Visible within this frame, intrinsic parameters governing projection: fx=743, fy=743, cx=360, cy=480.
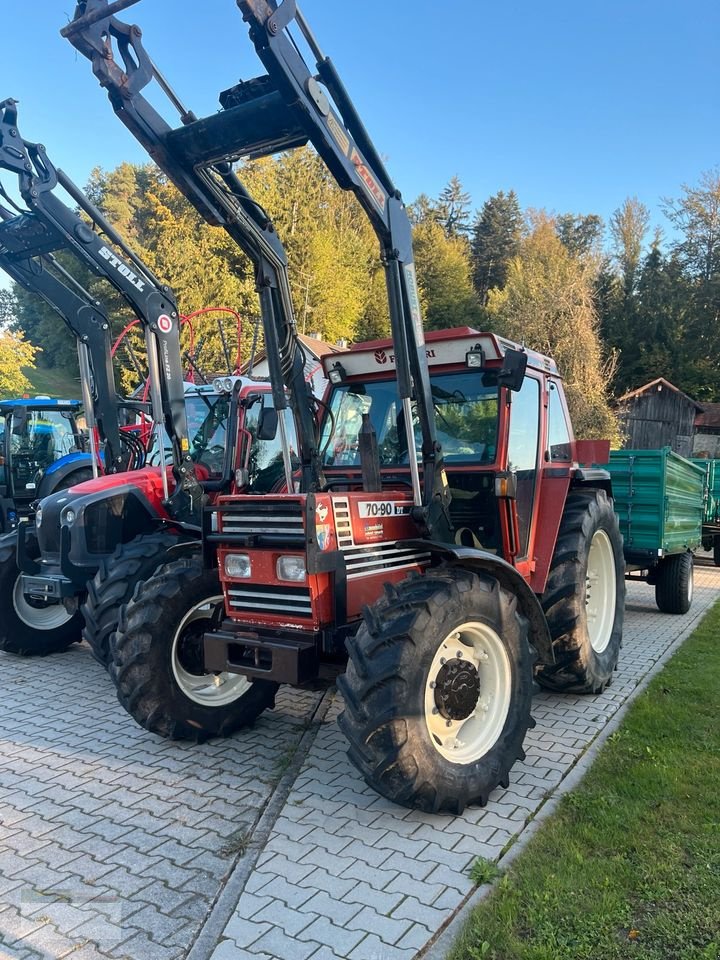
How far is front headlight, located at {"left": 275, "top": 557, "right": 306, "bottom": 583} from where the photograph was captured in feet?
12.5

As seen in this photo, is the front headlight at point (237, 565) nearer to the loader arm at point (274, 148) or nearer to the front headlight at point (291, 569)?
the front headlight at point (291, 569)

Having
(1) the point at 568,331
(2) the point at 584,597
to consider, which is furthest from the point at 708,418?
(2) the point at 584,597

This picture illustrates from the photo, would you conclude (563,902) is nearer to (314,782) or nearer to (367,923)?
(367,923)

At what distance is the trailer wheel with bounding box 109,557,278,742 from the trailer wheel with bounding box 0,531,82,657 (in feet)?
8.28

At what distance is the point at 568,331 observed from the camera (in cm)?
3788

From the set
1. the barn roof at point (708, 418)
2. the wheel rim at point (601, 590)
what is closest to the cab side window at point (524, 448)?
the wheel rim at point (601, 590)

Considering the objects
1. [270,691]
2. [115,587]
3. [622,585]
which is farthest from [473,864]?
[622,585]

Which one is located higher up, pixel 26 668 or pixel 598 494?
pixel 598 494

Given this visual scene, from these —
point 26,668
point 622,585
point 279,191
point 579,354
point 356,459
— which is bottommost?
point 26,668

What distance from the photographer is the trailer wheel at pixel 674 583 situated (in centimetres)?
896

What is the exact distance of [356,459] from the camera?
17.1ft

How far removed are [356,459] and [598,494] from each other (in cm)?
215

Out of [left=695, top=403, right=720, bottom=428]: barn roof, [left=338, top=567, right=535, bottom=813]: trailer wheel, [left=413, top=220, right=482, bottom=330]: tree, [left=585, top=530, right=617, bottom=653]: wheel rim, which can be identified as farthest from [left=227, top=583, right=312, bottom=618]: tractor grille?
[left=413, top=220, right=482, bottom=330]: tree

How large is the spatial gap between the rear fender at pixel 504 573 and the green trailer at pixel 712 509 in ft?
31.1
